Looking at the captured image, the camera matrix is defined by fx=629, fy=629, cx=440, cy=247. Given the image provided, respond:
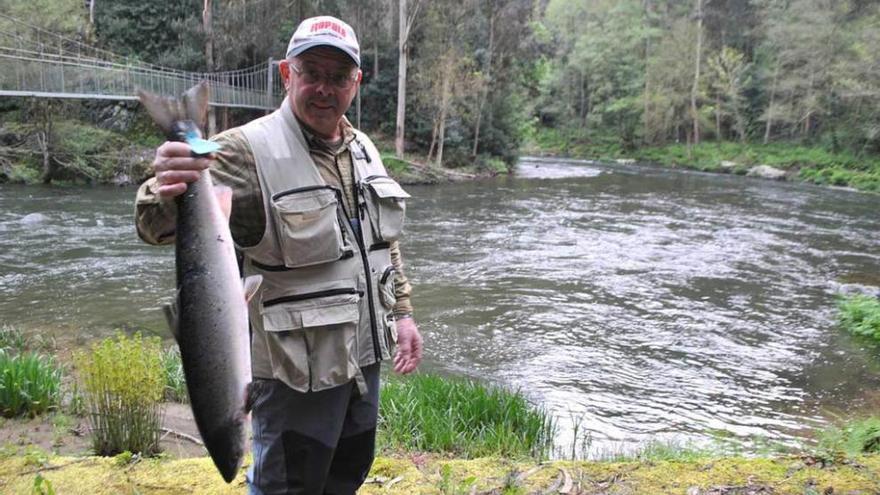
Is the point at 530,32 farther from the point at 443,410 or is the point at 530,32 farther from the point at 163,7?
the point at 443,410

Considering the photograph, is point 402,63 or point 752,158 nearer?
point 402,63

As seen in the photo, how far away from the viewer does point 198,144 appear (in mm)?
1663

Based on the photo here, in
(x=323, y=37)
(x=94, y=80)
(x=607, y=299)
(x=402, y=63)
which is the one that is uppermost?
(x=402, y=63)

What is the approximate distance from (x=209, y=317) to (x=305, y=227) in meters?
0.45

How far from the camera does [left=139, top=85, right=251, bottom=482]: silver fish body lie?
5.39ft

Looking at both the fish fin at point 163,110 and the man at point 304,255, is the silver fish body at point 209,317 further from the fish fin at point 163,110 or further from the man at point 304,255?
the man at point 304,255


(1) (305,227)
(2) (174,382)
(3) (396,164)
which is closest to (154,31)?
(3) (396,164)

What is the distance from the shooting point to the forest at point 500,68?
27953 mm

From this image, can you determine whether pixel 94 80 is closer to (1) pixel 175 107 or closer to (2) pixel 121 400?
(2) pixel 121 400

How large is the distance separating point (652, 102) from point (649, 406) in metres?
37.1

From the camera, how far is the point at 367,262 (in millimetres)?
2211

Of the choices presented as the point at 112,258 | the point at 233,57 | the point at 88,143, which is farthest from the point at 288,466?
the point at 233,57

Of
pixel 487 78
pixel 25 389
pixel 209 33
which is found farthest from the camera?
pixel 487 78

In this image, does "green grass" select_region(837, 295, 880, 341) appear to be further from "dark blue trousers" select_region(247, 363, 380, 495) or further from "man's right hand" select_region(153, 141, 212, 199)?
"man's right hand" select_region(153, 141, 212, 199)
